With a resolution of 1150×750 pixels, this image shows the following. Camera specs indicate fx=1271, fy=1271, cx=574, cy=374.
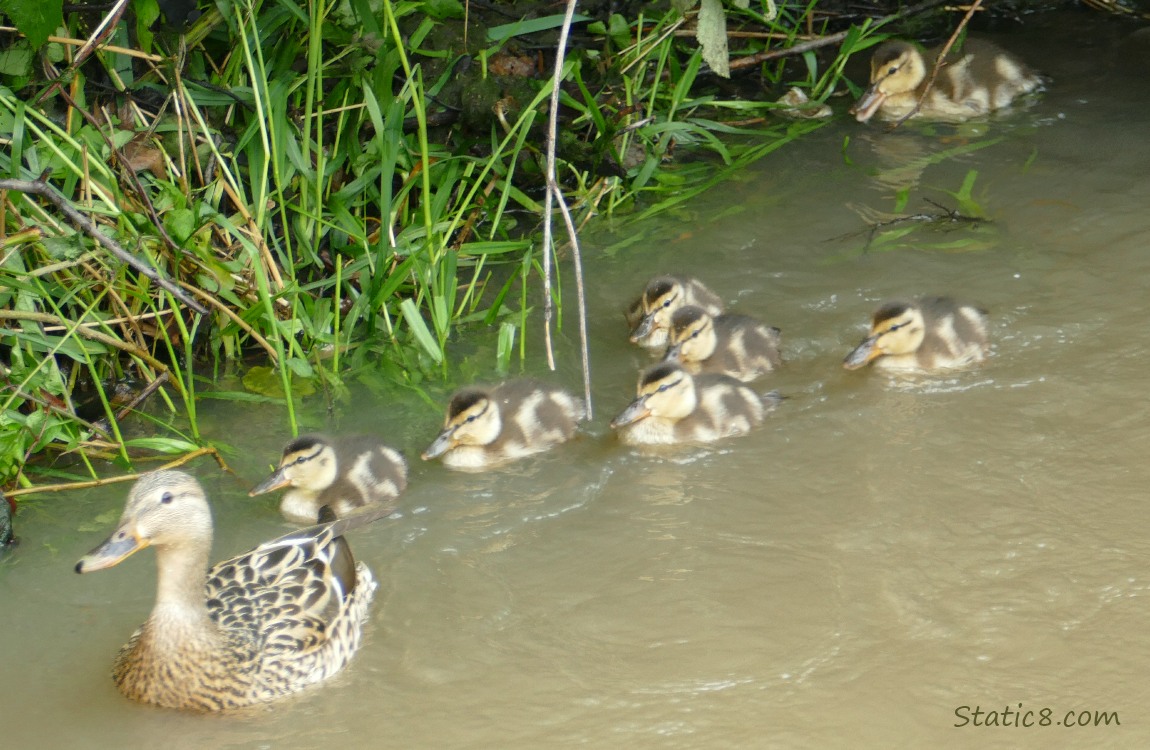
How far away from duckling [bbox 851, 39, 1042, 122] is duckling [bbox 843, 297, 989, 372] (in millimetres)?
2107

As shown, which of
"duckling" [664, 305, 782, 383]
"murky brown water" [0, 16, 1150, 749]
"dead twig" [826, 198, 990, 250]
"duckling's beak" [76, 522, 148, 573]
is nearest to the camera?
"murky brown water" [0, 16, 1150, 749]

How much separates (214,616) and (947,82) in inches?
179

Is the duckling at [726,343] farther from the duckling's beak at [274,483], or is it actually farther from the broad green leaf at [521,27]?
the duckling's beak at [274,483]

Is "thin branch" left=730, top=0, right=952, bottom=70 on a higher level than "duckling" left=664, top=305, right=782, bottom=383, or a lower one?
Result: higher

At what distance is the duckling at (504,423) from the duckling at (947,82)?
2.81 meters

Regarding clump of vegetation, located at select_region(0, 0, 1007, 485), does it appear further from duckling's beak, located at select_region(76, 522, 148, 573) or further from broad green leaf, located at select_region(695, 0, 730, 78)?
duckling's beak, located at select_region(76, 522, 148, 573)

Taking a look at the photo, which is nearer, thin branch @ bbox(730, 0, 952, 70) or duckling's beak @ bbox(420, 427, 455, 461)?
duckling's beak @ bbox(420, 427, 455, 461)

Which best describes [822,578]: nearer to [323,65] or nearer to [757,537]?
[757,537]

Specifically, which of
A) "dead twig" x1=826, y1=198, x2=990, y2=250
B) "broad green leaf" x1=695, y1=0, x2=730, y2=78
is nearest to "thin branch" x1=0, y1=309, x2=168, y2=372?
"broad green leaf" x1=695, y1=0, x2=730, y2=78

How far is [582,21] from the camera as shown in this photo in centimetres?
557

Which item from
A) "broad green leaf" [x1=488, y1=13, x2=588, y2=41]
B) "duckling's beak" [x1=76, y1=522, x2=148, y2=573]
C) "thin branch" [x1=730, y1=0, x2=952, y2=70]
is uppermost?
"broad green leaf" [x1=488, y1=13, x2=588, y2=41]

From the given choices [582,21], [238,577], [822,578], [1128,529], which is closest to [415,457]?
[238,577]

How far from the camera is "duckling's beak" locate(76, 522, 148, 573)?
2.72 metres

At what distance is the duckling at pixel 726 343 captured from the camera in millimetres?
4215
